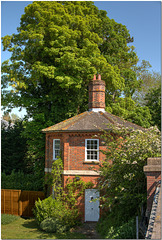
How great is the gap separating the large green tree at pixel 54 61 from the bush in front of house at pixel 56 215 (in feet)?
29.3

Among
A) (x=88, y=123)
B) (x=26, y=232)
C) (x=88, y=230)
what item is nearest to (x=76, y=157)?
(x=88, y=123)

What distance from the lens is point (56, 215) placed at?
18594 mm

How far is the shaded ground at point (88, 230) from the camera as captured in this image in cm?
→ 1697

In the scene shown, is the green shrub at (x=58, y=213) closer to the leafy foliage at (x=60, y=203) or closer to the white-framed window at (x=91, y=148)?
the leafy foliage at (x=60, y=203)

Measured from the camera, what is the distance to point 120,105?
2955cm

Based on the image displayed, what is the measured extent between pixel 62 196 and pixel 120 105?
13.0 metres

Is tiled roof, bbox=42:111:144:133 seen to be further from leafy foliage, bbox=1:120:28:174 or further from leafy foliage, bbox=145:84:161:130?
leafy foliage, bbox=145:84:161:130

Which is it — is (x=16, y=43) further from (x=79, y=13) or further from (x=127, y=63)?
(x=127, y=63)

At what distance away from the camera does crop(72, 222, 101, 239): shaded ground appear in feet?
55.7

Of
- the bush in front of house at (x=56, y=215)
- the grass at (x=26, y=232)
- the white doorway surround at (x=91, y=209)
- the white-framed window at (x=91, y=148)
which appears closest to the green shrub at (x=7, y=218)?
the grass at (x=26, y=232)

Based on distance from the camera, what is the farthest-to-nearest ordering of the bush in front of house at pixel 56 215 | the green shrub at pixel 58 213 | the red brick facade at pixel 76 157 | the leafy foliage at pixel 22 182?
1. the leafy foliage at pixel 22 182
2. the red brick facade at pixel 76 157
3. the green shrub at pixel 58 213
4. the bush in front of house at pixel 56 215

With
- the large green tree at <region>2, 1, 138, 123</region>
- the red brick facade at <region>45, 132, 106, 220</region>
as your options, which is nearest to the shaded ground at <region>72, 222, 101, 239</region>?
the red brick facade at <region>45, 132, 106, 220</region>

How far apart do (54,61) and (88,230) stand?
15.1 metres

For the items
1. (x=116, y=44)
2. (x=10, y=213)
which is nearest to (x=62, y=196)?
(x=10, y=213)
